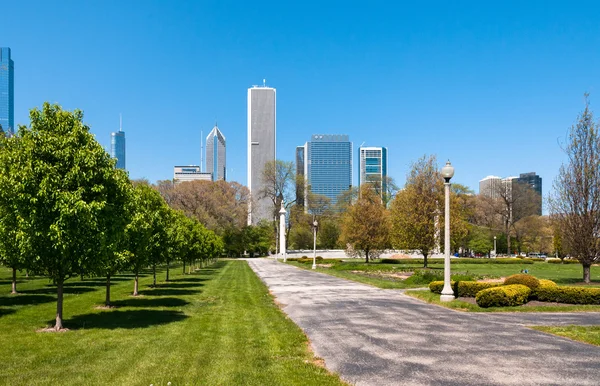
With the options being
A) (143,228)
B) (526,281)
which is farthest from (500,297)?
(143,228)

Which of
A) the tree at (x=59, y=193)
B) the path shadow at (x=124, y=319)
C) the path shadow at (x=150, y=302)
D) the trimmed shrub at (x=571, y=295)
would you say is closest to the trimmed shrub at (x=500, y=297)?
the trimmed shrub at (x=571, y=295)

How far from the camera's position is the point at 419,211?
45.2m

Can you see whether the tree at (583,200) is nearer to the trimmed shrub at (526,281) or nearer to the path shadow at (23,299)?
the trimmed shrub at (526,281)

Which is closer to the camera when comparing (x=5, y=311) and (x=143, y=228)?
(x=5, y=311)

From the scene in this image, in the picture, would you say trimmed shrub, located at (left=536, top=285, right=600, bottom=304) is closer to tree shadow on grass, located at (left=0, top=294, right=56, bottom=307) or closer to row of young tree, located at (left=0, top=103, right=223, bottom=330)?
row of young tree, located at (left=0, top=103, right=223, bottom=330)

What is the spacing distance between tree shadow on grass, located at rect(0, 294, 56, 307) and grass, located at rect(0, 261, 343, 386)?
79mm

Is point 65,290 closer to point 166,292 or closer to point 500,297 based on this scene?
point 166,292

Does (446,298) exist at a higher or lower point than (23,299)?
higher

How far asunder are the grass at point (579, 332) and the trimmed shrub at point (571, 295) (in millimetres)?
5634

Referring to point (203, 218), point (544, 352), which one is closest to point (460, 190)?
point (203, 218)

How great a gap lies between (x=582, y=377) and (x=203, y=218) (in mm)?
76875

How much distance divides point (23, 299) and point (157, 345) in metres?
14.1

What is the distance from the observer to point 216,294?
2636cm

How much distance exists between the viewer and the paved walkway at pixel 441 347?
367 inches
